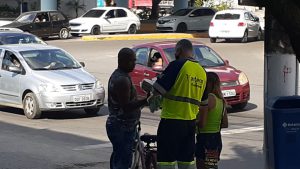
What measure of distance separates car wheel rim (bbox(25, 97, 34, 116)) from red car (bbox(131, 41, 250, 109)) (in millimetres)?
2591

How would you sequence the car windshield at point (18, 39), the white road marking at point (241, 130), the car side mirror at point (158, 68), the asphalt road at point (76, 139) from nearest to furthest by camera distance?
1. the asphalt road at point (76, 139)
2. the white road marking at point (241, 130)
3. the car side mirror at point (158, 68)
4. the car windshield at point (18, 39)

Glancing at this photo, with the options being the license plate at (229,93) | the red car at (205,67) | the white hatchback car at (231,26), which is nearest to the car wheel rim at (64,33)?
the white hatchback car at (231,26)

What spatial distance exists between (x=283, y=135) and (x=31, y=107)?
935 centimetres

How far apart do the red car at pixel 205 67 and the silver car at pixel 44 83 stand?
128 centimetres

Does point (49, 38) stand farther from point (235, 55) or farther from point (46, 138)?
point (46, 138)

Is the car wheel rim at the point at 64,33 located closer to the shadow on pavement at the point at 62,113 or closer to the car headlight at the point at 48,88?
the shadow on pavement at the point at 62,113

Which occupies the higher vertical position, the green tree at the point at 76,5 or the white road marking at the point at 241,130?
the green tree at the point at 76,5

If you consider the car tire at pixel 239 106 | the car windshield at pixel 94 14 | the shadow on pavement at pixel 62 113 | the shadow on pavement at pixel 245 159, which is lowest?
the shadow on pavement at pixel 62 113

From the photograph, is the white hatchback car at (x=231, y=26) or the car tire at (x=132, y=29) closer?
the white hatchback car at (x=231, y=26)

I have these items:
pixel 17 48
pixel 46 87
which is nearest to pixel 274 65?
pixel 46 87

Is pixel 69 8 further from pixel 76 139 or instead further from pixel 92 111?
pixel 76 139

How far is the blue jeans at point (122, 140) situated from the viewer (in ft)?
23.2

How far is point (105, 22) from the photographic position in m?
38.9

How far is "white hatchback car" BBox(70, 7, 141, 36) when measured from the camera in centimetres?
3822
